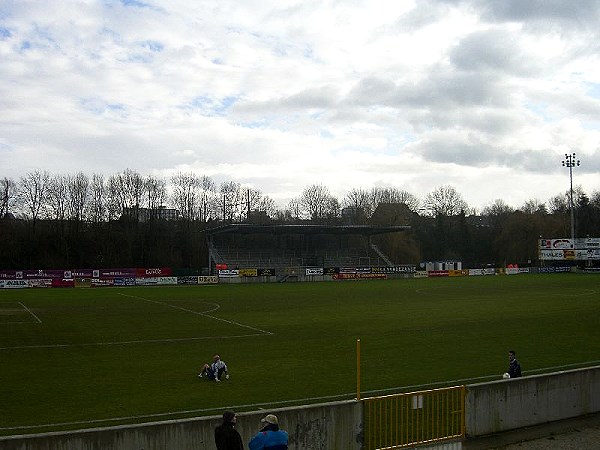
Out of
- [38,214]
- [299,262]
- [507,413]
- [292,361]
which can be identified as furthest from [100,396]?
[38,214]

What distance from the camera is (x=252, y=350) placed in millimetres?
26969

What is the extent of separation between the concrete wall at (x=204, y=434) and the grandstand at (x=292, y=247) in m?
83.2

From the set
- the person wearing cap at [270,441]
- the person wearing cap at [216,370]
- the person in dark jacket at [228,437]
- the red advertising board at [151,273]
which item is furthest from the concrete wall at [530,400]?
the red advertising board at [151,273]

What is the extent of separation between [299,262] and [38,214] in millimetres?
45630

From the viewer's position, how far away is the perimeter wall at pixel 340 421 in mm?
10023

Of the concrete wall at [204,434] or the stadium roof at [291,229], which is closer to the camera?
the concrete wall at [204,434]

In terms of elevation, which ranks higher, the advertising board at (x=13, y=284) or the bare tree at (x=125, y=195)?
the bare tree at (x=125, y=195)

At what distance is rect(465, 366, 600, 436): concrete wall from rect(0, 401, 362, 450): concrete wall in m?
2.81

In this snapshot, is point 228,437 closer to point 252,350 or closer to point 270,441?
point 270,441

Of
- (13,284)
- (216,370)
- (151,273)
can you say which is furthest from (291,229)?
(216,370)

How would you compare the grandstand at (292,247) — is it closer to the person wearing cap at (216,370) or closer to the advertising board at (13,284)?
the advertising board at (13,284)

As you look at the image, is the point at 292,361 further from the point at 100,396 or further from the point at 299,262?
the point at 299,262

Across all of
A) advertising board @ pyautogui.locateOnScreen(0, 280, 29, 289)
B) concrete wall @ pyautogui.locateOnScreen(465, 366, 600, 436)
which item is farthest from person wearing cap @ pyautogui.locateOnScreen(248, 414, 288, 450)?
advertising board @ pyautogui.locateOnScreen(0, 280, 29, 289)

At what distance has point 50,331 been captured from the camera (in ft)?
110
